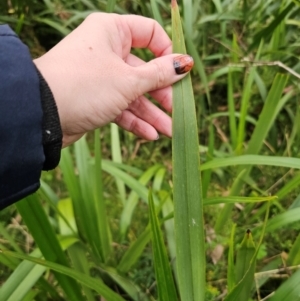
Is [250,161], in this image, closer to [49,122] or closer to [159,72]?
[159,72]

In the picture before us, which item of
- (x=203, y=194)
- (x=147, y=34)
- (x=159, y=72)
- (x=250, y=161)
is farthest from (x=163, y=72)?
(x=203, y=194)

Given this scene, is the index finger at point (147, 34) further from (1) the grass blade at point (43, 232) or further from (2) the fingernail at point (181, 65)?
(1) the grass blade at point (43, 232)

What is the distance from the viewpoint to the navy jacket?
0.56 m

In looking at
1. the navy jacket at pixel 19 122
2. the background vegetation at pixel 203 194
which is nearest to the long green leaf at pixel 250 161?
the background vegetation at pixel 203 194

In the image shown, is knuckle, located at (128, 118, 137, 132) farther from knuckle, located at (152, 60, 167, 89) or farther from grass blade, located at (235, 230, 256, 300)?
grass blade, located at (235, 230, 256, 300)

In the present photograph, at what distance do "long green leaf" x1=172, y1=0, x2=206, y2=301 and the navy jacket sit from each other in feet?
0.62

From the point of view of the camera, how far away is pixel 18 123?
56 cm

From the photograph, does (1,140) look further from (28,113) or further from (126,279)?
(126,279)

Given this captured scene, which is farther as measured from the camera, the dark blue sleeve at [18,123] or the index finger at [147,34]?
the index finger at [147,34]

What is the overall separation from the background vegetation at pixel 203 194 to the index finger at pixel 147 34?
0.25ft

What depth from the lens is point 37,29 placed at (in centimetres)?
171

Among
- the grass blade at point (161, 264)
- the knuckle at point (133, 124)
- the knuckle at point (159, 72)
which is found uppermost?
the knuckle at point (159, 72)

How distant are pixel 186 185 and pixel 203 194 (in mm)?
413

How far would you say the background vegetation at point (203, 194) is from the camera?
2.72 feet
